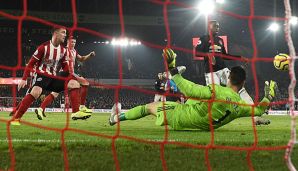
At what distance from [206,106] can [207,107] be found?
19 millimetres

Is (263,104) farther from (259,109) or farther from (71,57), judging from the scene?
(71,57)

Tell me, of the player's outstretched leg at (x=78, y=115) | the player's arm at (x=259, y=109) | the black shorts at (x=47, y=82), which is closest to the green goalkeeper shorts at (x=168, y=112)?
the player's arm at (x=259, y=109)

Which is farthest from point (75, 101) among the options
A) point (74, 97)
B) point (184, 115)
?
point (184, 115)

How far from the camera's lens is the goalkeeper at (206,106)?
512 cm

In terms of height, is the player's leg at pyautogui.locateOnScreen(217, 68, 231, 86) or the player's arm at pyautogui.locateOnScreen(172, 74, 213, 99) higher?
the player's leg at pyautogui.locateOnScreen(217, 68, 231, 86)

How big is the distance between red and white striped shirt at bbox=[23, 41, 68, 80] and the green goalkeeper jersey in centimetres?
253

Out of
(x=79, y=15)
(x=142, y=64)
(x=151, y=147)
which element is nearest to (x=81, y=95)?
(x=151, y=147)

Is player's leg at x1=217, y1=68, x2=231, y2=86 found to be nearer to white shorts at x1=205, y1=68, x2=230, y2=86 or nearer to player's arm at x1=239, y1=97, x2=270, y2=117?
white shorts at x1=205, y1=68, x2=230, y2=86

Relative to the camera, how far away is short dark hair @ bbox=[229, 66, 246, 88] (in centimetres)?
609

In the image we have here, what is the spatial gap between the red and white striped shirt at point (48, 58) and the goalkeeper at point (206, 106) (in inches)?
66.6

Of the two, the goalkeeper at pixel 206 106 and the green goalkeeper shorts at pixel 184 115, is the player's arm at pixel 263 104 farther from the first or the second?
the green goalkeeper shorts at pixel 184 115

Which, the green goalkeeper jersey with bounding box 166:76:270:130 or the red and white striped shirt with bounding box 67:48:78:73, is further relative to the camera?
the red and white striped shirt with bounding box 67:48:78:73

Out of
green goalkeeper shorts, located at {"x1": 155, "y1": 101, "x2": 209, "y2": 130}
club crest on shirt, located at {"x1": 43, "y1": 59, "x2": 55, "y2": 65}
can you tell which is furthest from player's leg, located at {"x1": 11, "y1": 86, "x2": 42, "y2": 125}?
green goalkeeper shorts, located at {"x1": 155, "y1": 101, "x2": 209, "y2": 130}

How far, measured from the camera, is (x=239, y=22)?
100 ft
